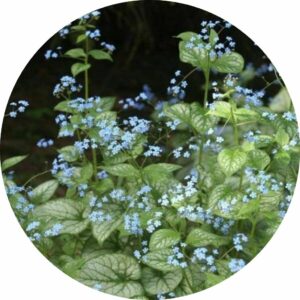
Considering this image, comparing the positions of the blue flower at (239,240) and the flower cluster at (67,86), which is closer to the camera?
the blue flower at (239,240)

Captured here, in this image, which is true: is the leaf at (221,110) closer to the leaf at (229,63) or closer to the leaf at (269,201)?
the leaf at (229,63)

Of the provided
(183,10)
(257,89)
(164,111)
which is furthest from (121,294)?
(183,10)

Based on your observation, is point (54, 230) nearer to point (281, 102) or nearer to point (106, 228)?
point (106, 228)

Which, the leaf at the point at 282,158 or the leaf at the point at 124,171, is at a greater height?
the leaf at the point at 282,158

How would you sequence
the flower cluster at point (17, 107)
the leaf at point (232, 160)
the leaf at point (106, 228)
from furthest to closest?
the flower cluster at point (17, 107), the leaf at point (106, 228), the leaf at point (232, 160)

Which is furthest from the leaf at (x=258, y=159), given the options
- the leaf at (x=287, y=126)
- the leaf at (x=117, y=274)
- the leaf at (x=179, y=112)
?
the leaf at (x=117, y=274)

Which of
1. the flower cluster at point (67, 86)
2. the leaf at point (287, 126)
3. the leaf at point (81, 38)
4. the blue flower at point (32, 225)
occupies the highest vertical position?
the leaf at point (81, 38)

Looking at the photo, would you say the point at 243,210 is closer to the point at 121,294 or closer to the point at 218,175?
the point at 218,175
